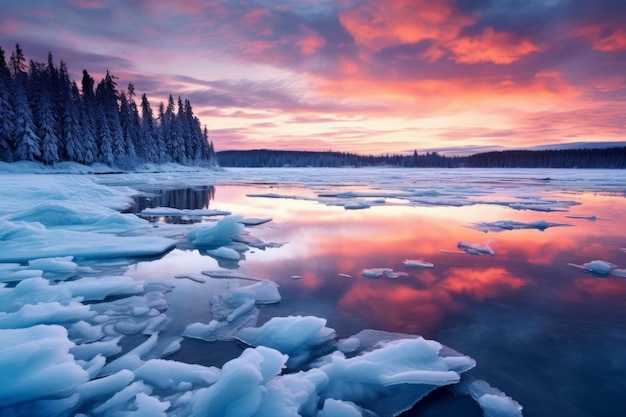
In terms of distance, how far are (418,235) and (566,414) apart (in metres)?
6.58

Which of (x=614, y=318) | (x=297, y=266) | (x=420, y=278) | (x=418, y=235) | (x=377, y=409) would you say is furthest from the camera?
(x=418, y=235)

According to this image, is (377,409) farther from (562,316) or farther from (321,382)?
(562,316)

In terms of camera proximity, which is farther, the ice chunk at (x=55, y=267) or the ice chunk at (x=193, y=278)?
the ice chunk at (x=55, y=267)

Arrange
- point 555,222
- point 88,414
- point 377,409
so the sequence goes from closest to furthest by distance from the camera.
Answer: point 88,414 → point 377,409 → point 555,222

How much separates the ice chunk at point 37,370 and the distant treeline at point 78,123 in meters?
40.3

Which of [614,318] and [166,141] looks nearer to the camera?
[614,318]

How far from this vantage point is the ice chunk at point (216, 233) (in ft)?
25.5

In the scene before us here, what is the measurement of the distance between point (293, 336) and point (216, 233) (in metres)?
4.79

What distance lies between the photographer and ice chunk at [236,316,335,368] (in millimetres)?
3473

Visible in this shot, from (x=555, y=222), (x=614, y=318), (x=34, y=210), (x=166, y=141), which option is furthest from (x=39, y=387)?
(x=166, y=141)

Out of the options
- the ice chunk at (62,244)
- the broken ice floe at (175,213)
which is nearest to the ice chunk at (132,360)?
the ice chunk at (62,244)

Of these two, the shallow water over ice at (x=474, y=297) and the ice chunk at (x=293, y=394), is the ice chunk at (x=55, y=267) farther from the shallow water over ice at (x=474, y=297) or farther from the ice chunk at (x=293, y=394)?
the ice chunk at (x=293, y=394)

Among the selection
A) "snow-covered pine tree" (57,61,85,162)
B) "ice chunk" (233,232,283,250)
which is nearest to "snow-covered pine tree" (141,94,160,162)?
"snow-covered pine tree" (57,61,85,162)

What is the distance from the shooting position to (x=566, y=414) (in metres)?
2.62
